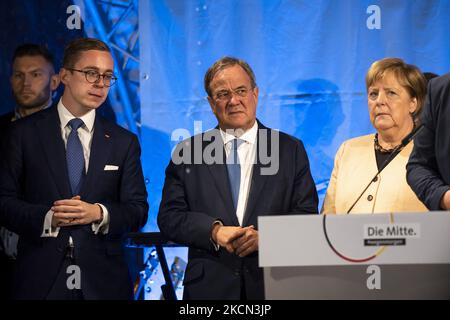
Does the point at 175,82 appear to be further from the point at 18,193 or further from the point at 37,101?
the point at 18,193

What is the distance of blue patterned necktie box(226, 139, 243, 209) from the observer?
3760 mm

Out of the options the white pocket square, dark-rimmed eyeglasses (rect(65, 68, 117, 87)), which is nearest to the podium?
the white pocket square

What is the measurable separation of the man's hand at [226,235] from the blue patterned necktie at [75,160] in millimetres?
827

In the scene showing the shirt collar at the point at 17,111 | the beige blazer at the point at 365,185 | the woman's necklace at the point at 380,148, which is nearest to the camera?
the beige blazer at the point at 365,185

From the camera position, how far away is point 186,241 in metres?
3.54

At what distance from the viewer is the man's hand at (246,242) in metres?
3.43

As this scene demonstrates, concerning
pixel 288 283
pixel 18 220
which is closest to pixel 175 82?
pixel 18 220

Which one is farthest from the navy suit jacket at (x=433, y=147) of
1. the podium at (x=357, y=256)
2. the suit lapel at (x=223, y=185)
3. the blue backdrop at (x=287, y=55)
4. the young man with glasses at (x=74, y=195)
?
the young man with glasses at (x=74, y=195)

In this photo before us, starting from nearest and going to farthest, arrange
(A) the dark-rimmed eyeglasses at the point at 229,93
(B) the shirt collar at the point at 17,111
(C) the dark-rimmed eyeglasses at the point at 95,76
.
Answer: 1. (A) the dark-rimmed eyeglasses at the point at 229,93
2. (C) the dark-rimmed eyeglasses at the point at 95,76
3. (B) the shirt collar at the point at 17,111

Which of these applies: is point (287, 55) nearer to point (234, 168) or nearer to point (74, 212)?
point (234, 168)

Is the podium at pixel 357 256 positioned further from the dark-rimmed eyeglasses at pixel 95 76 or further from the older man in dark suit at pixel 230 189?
the dark-rimmed eyeglasses at pixel 95 76

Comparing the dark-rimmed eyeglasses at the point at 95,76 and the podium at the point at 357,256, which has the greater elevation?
the dark-rimmed eyeglasses at the point at 95,76

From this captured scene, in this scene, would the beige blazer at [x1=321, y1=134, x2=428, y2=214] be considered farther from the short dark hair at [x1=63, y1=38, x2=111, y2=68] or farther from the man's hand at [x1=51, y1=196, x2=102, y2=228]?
the short dark hair at [x1=63, y1=38, x2=111, y2=68]

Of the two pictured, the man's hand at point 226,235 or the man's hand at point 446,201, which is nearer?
the man's hand at point 446,201
